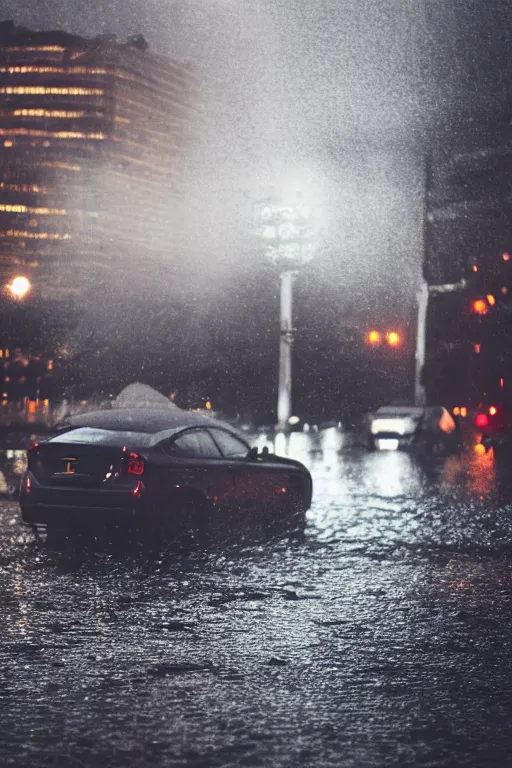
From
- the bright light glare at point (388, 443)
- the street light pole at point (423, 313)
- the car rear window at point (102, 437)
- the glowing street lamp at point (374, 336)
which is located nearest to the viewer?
the car rear window at point (102, 437)

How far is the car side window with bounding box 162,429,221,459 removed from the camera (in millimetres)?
10078

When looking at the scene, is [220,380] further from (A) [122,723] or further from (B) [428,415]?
(A) [122,723]

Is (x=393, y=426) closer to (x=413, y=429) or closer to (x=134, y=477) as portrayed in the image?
(x=413, y=429)

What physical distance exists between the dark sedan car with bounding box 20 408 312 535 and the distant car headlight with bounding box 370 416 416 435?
56.6ft

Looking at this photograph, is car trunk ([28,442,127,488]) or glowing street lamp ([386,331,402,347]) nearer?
car trunk ([28,442,127,488])

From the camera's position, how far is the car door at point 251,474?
10.8m

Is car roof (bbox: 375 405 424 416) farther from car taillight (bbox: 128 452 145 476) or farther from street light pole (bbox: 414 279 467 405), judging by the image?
car taillight (bbox: 128 452 145 476)

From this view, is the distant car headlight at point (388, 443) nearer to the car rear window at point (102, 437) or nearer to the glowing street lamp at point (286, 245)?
the glowing street lamp at point (286, 245)

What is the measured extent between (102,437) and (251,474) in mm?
1923

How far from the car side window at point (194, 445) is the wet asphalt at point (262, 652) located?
1.01 metres

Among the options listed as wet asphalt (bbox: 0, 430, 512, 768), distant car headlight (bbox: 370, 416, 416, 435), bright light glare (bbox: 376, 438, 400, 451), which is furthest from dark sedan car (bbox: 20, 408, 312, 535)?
distant car headlight (bbox: 370, 416, 416, 435)

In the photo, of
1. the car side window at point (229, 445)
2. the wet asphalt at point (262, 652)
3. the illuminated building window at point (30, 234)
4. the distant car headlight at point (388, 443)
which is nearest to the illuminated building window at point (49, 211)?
the illuminated building window at point (30, 234)

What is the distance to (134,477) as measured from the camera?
9.52 meters

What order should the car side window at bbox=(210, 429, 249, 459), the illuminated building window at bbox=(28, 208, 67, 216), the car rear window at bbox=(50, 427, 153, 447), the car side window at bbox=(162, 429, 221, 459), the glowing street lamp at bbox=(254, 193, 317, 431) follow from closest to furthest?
the car rear window at bbox=(50, 427, 153, 447) < the car side window at bbox=(162, 429, 221, 459) < the car side window at bbox=(210, 429, 249, 459) < the glowing street lamp at bbox=(254, 193, 317, 431) < the illuminated building window at bbox=(28, 208, 67, 216)
